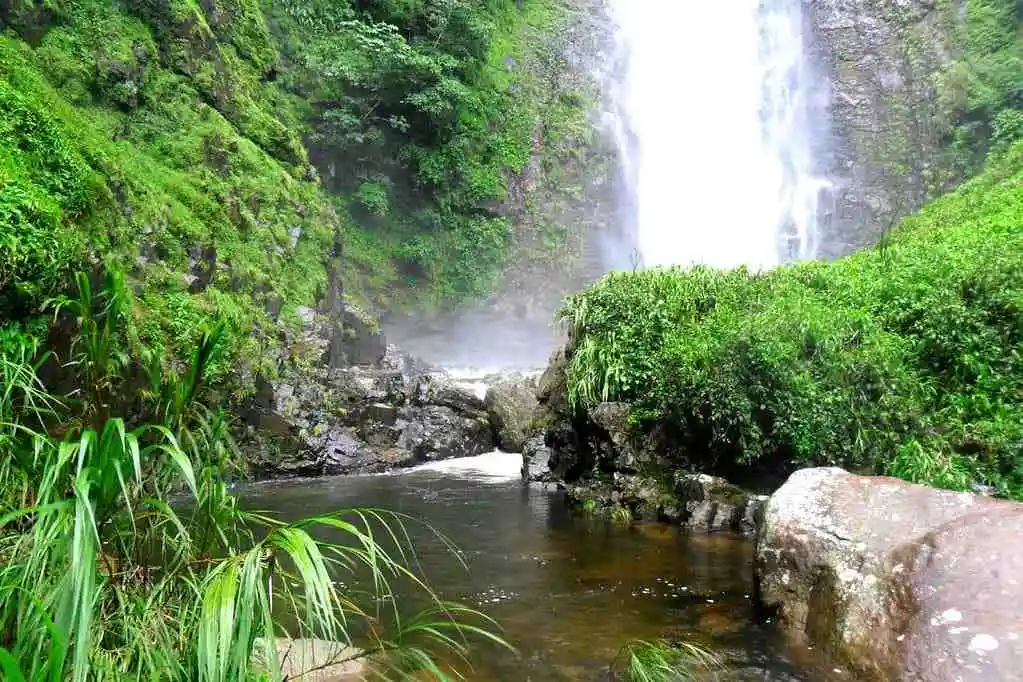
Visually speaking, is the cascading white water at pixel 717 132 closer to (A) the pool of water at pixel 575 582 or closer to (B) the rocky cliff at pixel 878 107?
(B) the rocky cliff at pixel 878 107

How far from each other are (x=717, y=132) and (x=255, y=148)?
760 inches

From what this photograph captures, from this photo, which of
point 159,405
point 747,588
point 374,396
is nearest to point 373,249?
point 374,396

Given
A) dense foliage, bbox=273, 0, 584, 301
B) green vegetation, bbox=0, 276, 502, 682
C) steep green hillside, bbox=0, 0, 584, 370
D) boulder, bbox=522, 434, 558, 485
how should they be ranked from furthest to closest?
dense foliage, bbox=273, 0, 584, 301 < boulder, bbox=522, 434, 558, 485 < steep green hillside, bbox=0, 0, 584, 370 < green vegetation, bbox=0, 276, 502, 682

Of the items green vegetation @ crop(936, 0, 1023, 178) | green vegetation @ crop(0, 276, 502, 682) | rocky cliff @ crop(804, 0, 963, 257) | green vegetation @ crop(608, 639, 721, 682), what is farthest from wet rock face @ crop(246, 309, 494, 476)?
green vegetation @ crop(936, 0, 1023, 178)

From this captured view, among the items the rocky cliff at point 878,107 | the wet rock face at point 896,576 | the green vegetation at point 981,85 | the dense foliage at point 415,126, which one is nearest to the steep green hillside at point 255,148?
the dense foliage at point 415,126

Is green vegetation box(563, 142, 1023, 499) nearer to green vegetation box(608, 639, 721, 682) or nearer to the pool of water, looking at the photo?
the pool of water

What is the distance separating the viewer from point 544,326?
2558 centimetres

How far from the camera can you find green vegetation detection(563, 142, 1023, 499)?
7.32 m

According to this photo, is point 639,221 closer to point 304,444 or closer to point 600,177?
point 600,177

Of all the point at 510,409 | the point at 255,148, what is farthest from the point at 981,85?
the point at 255,148

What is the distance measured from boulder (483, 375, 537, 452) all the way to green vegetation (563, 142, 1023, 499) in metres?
5.02

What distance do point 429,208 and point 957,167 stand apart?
731 inches

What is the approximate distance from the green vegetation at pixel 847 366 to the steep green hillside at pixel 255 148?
225 inches

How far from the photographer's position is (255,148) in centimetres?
1566
